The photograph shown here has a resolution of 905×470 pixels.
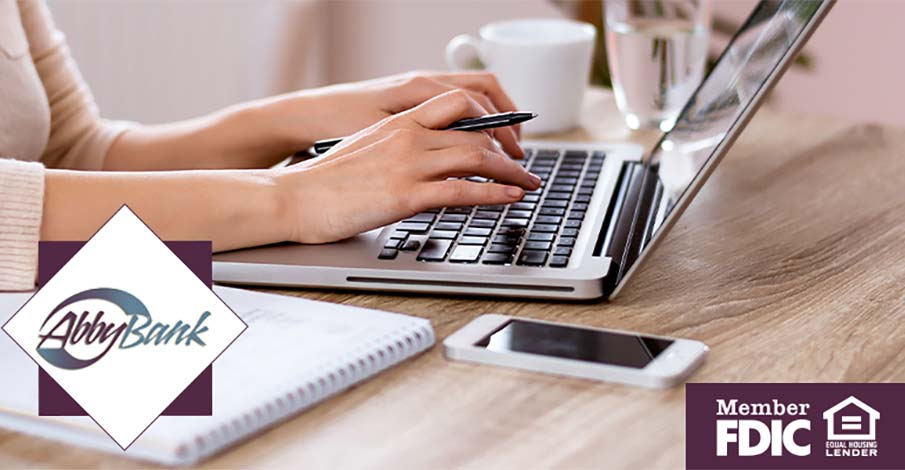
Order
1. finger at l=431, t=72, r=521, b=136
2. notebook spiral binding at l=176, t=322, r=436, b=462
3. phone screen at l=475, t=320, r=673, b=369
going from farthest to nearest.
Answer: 1. finger at l=431, t=72, r=521, b=136
2. phone screen at l=475, t=320, r=673, b=369
3. notebook spiral binding at l=176, t=322, r=436, b=462

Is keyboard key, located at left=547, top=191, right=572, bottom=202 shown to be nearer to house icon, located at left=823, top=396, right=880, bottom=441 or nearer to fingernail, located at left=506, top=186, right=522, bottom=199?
fingernail, located at left=506, top=186, right=522, bottom=199

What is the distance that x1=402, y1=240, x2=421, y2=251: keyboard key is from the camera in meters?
0.84

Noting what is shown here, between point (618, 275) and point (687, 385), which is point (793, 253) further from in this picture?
point (687, 385)

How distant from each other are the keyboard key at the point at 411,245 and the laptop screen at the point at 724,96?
0.54 ft

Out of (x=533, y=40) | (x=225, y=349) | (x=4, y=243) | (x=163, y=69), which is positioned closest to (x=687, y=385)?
(x=225, y=349)

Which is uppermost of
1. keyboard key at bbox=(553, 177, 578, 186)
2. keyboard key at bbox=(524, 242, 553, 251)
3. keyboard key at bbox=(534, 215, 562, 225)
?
keyboard key at bbox=(553, 177, 578, 186)

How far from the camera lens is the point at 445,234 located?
2.86 feet

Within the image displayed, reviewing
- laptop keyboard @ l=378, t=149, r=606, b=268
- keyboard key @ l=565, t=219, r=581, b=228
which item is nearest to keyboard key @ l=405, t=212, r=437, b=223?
laptop keyboard @ l=378, t=149, r=606, b=268

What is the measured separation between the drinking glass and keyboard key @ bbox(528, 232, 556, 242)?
0.54 m

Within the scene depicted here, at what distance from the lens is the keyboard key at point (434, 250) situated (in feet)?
2.71

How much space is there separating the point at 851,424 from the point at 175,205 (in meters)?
0.48

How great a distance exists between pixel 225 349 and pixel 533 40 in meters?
0.85

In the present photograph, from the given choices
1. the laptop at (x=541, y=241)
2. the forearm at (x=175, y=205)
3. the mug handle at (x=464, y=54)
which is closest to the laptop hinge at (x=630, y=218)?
the laptop at (x=541, y=241)

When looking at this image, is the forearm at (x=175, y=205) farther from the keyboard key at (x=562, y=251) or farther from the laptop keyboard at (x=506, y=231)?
the keyboard key at (x=562, y=251)
